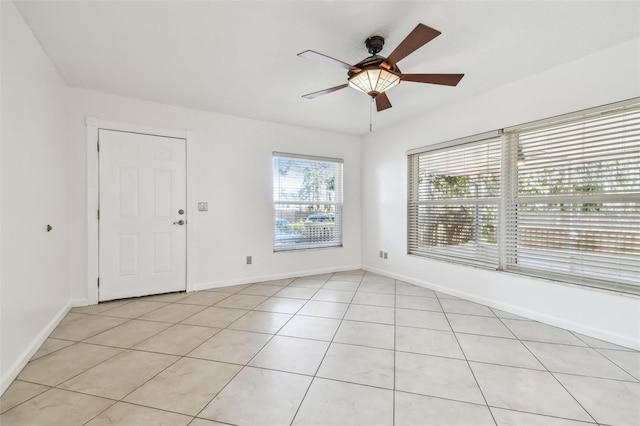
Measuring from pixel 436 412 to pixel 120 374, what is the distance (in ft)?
6.28

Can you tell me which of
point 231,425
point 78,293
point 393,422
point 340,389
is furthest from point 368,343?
point 78,293

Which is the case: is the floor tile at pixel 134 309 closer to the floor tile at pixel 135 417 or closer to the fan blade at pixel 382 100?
the floor tile at pixel 135 417

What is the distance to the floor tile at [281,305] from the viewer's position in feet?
→ 9.51

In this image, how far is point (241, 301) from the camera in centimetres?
318

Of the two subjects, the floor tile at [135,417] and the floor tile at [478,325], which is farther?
the floor tile at [478,325]

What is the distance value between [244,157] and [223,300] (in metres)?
1.92

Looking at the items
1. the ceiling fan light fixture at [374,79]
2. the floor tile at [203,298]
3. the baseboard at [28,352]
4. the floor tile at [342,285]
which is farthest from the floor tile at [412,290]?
the baseboard at [28,352]

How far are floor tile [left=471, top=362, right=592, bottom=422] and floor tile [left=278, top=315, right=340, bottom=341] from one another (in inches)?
43.1

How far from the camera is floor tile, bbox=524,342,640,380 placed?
180 cm

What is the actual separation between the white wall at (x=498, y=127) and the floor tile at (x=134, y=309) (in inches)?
123

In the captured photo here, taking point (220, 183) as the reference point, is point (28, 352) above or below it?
below

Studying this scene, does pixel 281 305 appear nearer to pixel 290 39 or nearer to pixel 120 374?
pixel 120 374

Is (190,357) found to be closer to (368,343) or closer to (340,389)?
(340,389)

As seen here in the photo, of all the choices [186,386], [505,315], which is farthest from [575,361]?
[186,386]
